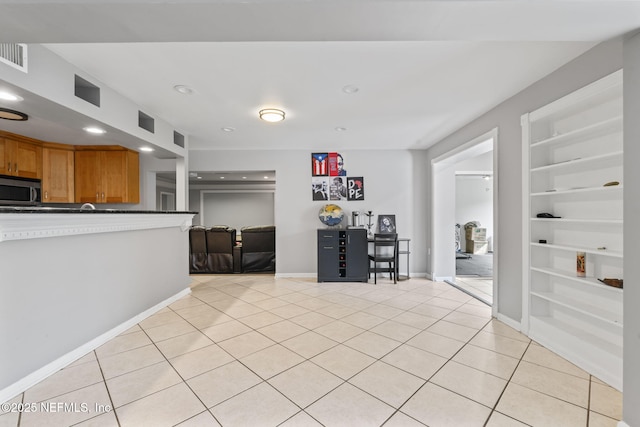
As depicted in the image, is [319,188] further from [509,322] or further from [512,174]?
[509,322]

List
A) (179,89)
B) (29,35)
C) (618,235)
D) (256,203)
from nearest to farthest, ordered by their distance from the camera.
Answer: (29,35) < (618,235) < (179,89) < (256,203)

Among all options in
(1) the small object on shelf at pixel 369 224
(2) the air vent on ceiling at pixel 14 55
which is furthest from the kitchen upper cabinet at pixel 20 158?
(1) the small object on shelf at pixel 369 224

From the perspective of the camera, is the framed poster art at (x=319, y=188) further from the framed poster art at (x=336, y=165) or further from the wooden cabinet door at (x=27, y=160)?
the wooden cabinet door at (x=27, y=160)

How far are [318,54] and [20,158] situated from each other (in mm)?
4996

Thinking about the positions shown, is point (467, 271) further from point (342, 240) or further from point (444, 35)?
point (444, 35)

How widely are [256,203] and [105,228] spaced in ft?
24.8

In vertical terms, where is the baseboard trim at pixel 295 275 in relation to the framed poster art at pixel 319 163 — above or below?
below

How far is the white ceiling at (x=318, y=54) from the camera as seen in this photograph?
1.12 metres

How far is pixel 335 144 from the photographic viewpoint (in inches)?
187

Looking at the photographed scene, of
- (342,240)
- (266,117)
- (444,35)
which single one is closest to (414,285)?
(342,240)

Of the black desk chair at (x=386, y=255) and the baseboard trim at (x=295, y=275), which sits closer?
the black desk chair at (x=386, y=255)

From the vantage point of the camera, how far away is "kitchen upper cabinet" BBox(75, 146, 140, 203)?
14.7ft

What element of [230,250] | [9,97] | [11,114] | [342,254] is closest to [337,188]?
[342,254]

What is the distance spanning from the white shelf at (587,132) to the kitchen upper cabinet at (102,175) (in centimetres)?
585
